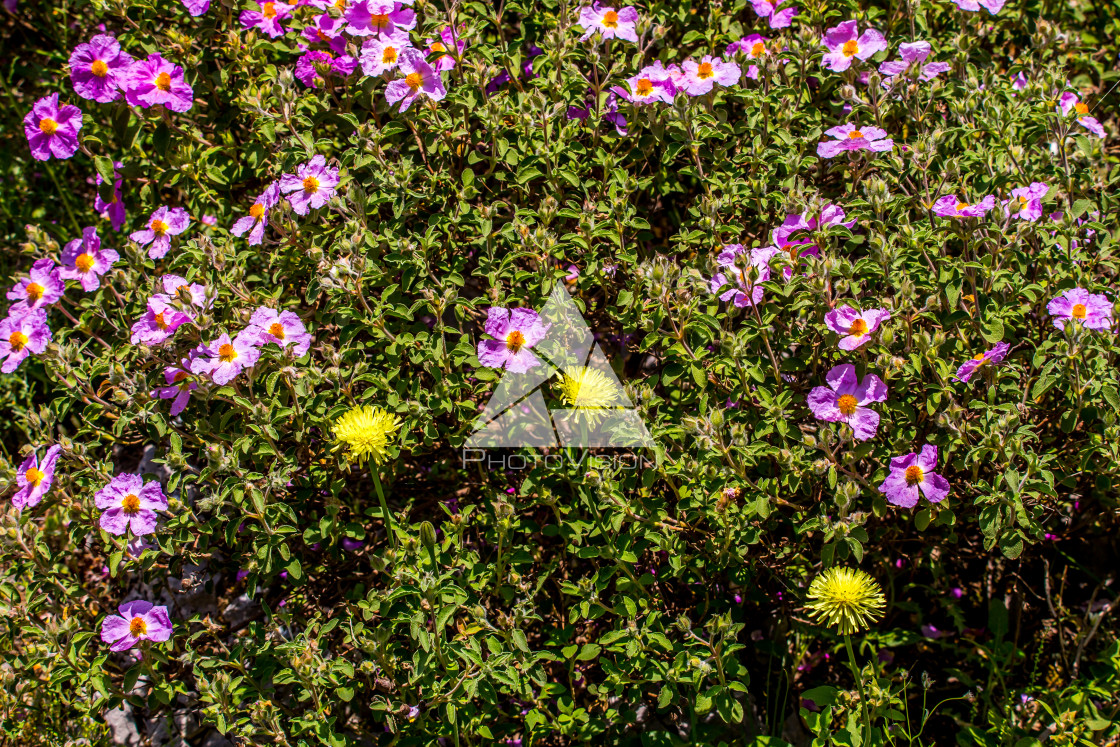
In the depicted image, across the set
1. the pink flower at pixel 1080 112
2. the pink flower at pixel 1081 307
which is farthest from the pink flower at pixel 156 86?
the pink flower at pixel 1080 112

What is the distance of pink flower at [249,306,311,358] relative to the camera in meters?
2.44

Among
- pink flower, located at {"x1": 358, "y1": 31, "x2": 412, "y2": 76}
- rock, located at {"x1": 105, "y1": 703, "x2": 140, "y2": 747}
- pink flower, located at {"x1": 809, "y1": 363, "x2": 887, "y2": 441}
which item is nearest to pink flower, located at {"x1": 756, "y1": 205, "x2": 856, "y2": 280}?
pink flower, located at {"x1": 809, "y1": 363, "x2": 887, "y2": 441}

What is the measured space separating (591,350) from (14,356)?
1.92 meters

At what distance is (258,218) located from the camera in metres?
2.70

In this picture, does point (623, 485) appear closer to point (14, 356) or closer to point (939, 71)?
point (939, 71)

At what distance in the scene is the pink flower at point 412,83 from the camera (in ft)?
8.40

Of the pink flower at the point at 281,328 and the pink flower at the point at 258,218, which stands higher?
the pink flower at the point at 258,218

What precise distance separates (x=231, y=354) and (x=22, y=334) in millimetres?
941

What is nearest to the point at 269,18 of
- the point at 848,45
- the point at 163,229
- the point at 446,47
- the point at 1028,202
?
the point at 446,47

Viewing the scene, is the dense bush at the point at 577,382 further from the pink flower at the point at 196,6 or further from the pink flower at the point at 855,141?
the pink flower at the point at 196,6

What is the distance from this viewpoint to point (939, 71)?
2682mm

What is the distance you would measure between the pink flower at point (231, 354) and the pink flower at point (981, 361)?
78.7 inches

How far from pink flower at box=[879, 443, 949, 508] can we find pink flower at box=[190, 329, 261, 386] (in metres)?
1.83

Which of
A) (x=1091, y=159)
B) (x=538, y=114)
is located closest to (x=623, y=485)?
(x=538, y=114)
